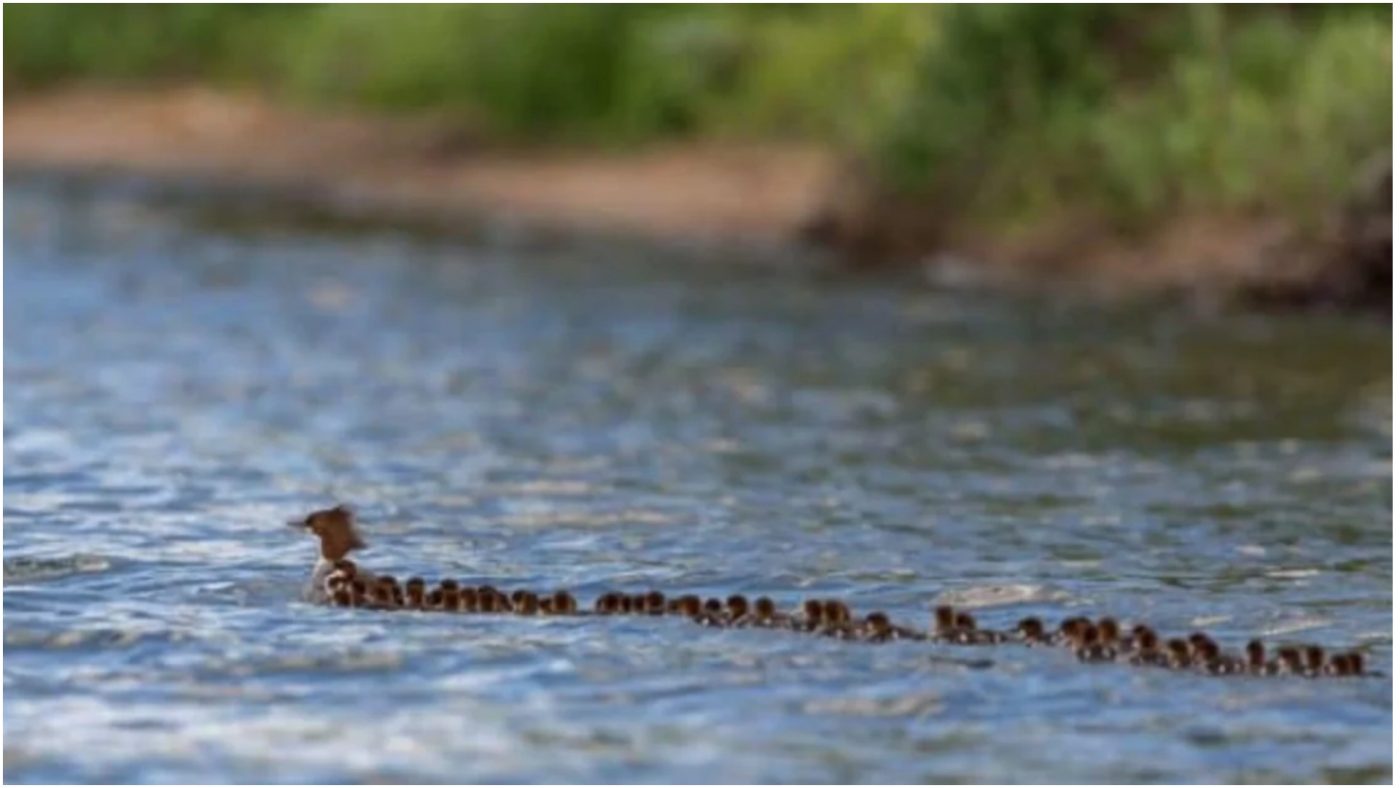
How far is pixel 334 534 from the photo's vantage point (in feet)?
45.8

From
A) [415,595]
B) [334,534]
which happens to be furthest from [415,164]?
[415,595]

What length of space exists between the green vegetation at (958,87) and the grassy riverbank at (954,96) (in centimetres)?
2

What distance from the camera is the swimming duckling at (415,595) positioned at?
13.6 m

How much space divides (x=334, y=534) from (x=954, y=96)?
16677 millimetres

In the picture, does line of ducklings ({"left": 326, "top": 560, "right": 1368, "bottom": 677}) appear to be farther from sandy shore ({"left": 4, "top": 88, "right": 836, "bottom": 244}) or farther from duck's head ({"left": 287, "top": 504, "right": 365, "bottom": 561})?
sandy shore ({"left": 4, "top": 88, "right": 836, "bottom": 244})

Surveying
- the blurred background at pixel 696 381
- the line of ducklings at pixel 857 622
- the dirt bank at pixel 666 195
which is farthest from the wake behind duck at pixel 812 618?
the dirt bank at pixel 666 195

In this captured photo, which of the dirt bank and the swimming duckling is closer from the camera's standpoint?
the swimming duckling

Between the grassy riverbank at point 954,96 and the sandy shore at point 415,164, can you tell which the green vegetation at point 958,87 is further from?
the sandy shore at point 415,164

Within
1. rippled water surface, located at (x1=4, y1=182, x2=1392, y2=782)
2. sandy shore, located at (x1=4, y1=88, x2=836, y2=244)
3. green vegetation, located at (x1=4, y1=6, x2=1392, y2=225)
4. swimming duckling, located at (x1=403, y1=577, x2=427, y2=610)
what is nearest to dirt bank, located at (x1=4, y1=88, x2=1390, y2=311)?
sandy shore, located at (x1=4, y1=88, x2=836, y2=244)

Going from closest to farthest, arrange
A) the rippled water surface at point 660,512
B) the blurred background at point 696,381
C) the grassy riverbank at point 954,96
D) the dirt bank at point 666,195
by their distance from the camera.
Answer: the rippled water surface at point 660,512 < the blurred background at point 696,381 < the dirt bank at point 666,195 < the grassy riverbank at point 954,96

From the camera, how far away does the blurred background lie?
1195 cm

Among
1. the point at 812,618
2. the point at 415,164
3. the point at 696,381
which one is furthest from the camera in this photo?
the point at 415,164

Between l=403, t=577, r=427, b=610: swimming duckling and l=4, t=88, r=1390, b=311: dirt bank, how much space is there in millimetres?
13480

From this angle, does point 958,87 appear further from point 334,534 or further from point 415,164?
point 334,534
